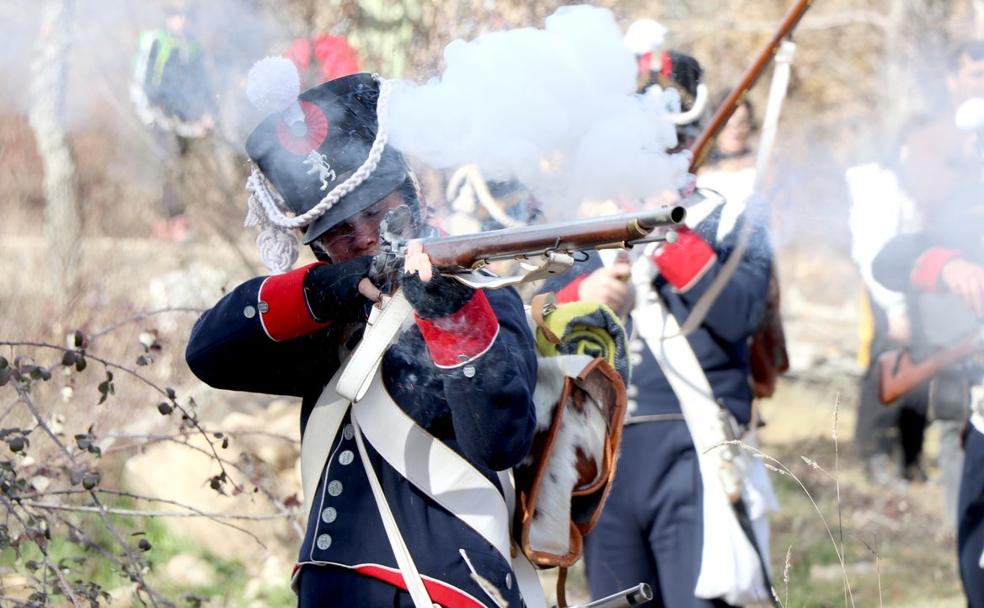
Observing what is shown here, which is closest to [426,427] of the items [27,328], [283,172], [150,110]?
[283,172]

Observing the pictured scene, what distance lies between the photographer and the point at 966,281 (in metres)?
4.77

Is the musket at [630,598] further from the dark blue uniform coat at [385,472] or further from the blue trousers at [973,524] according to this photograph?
the blue trousers at [973,524]

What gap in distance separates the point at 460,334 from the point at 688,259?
A: 7.48ft

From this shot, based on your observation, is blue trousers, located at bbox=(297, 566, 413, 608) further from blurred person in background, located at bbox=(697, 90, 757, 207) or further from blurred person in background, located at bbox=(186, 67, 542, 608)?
blurred person in background, located at bbox=(697, 90, 757, 207)

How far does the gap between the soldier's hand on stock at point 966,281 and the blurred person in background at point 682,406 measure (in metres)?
0.72

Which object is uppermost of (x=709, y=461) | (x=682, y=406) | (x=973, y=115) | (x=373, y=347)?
(x=373, y=347)

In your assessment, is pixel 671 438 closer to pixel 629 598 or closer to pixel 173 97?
Answer: pixel 629 598

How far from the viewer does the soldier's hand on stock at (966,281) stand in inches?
185

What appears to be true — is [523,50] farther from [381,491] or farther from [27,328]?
[27,328]

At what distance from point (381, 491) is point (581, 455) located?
1.59 ft

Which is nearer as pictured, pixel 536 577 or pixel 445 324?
pixel 445 324

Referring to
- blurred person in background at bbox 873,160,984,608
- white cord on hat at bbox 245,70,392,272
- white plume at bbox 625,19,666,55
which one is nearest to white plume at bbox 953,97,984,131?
blurred person in background at bbox 873,160,984,608

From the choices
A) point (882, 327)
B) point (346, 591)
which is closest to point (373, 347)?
point (346, 591)

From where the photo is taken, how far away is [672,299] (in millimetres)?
4625
